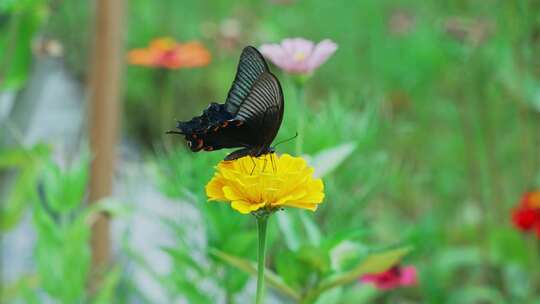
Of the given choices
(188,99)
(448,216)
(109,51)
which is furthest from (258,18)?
(109,51)

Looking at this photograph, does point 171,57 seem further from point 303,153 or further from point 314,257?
point 314,257

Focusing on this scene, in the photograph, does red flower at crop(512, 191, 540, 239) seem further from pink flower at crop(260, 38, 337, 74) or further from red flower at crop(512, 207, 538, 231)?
pink flower at crop(260, 38, 337, 74)

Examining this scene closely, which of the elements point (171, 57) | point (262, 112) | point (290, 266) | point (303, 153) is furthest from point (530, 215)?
point (262, 112)

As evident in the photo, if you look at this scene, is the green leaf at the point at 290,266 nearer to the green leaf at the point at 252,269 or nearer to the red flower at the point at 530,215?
the green leaf at the point at 252,269

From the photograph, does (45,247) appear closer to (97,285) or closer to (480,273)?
(97,285)

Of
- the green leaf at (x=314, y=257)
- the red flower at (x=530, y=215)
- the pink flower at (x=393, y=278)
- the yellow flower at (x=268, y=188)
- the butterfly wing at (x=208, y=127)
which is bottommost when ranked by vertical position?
the pink flower at (x=393, y=278)

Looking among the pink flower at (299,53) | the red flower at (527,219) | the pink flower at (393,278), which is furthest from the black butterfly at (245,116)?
the red flower at (527,219)

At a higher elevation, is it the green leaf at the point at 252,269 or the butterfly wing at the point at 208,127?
the butterfly wing at the point at 208,127

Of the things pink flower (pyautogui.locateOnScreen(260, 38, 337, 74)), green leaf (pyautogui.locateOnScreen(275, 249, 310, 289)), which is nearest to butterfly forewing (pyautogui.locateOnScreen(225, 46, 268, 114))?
pink flower (pyautogui.locateOnScreen(260, 38, 337, 74))
